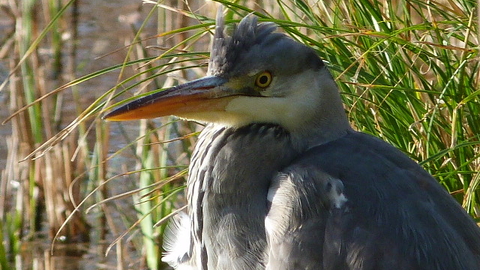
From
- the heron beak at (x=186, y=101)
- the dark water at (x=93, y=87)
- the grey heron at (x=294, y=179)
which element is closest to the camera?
the grey heron at (x=294, y=179)

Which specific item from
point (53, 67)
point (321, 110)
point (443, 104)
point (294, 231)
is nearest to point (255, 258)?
point (294, 231)

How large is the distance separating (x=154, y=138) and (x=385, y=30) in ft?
5.83

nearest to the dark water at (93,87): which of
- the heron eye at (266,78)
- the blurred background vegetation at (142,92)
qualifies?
the blurred background vegetation at (142,92)

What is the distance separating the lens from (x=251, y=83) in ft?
9.47

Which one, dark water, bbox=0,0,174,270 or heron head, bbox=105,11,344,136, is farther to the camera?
dark water, bbox=0,0,174,270

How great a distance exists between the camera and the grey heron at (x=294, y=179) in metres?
2.77

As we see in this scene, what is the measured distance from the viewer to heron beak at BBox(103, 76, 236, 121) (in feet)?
9.44

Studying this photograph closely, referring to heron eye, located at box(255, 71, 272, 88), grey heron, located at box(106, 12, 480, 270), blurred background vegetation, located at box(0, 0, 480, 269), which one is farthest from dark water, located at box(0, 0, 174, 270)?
heron eye, located at box(255, 71, 272, 88)

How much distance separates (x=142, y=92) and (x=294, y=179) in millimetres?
2301

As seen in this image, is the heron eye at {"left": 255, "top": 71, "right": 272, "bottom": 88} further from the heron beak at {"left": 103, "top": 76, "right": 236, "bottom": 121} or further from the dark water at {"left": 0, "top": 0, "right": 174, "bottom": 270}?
the dark water at {"left": 0, "top": 0, "right": 174, "bottom": 270}

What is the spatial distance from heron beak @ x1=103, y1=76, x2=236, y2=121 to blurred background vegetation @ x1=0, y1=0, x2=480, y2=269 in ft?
1.35

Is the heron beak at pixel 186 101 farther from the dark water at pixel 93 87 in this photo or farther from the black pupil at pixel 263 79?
the dark water at pixel 93 87

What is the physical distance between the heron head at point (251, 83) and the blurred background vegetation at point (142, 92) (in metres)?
0.35

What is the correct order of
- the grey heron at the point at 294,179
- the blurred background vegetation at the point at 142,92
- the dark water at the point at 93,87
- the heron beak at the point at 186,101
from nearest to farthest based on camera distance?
the grey heron at the point at 294,179 < the heron beak at the point at 186,101 < the blurred background vegetation at the point at 142,92 < the dark water at the point at 93,87
